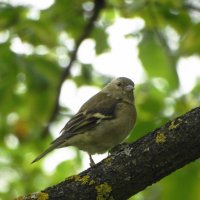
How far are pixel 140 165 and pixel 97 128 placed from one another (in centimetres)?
219

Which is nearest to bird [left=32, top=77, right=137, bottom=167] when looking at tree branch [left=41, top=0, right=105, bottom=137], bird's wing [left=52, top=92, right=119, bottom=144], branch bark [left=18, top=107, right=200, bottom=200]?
bird's wing [left=52, top=92, right=119, bottom=144]

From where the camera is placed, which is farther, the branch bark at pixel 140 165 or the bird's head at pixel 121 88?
the bird's head at pixel 121 88

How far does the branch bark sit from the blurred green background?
0.78 meters

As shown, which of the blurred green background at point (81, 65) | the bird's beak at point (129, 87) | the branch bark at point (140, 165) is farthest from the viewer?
the bird's beak at point (129, 87)

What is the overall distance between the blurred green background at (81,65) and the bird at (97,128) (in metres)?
0.25

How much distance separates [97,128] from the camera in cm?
670

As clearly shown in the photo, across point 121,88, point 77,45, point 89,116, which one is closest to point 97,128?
point 89,116

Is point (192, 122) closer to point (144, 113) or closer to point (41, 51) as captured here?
point (144, 113)

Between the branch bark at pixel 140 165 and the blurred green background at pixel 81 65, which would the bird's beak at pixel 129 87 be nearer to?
the blurred green background at pixel 81 65

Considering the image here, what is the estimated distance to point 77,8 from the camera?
755 centimetres

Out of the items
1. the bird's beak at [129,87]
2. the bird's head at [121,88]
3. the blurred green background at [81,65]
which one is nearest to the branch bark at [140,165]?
the blurred green background at [81,65]

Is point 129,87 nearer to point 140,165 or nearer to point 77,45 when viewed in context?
point 77,45

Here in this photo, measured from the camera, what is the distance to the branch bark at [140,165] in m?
4.45

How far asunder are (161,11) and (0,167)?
4.15 m
